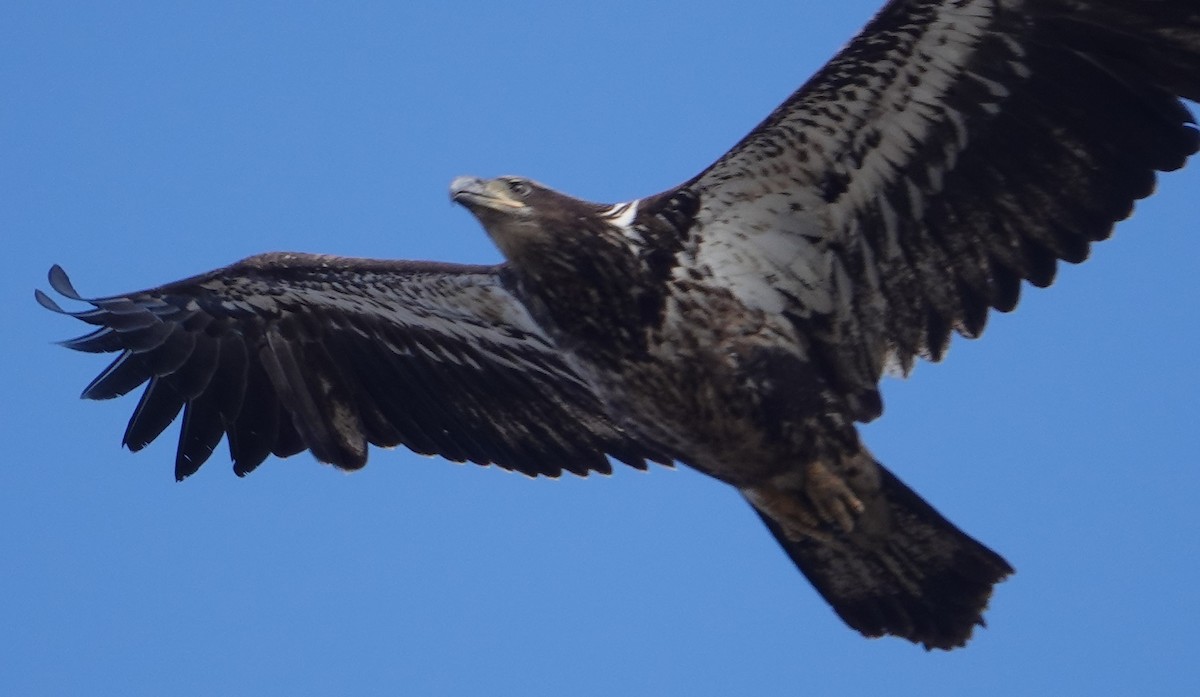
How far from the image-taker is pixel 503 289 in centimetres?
976

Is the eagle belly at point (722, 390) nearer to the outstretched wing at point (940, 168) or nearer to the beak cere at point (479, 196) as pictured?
the outstretched wing at point (940, 168)

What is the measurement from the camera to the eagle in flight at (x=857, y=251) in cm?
858

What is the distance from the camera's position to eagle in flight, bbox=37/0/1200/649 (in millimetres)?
8578

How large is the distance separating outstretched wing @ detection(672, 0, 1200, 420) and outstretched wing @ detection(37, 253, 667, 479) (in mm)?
1578

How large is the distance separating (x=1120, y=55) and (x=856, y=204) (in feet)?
4.81

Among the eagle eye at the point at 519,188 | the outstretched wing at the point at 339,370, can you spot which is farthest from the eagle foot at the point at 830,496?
the eagle eye at the point at 519,188

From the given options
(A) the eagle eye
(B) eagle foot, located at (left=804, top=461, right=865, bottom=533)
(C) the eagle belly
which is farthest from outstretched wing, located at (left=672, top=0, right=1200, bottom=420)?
(A) the eagle eye

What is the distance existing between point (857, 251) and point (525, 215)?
5.63 ft

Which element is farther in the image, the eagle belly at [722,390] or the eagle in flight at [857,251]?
the eagle belly at [722,390]

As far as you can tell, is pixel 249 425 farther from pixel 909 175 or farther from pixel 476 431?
pixel 909 175

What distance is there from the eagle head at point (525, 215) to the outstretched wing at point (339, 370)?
100 cm

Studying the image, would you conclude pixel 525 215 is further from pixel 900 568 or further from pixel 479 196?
pixel 900 568

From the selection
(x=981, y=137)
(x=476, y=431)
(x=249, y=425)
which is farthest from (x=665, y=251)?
(x=249, y=425)

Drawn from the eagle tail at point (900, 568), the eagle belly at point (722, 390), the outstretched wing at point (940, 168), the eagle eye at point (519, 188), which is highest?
the eagle eye at point (519, 188)
